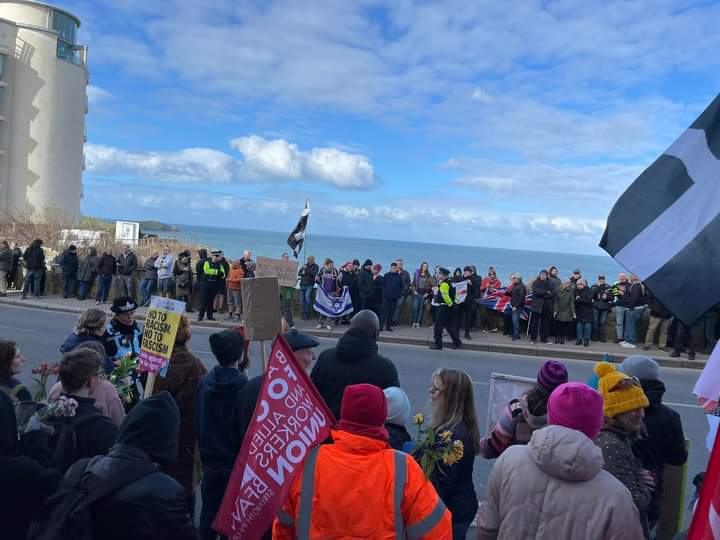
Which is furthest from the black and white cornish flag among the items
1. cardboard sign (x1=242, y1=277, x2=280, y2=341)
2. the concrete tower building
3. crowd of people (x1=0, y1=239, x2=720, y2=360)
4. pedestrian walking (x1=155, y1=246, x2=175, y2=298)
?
the concrete tower building

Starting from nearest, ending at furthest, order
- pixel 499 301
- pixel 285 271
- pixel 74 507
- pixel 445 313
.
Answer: pixel 74 507
pixel 285 271
pixel 445 313
pixel 499 301

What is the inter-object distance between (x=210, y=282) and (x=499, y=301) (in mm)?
7749

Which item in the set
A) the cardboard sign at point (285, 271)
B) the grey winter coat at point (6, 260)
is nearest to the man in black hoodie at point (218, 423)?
the cardboard sign at point (285, 271)

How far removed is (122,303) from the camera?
5719 millimetres

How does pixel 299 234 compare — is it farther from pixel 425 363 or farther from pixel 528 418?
pixel 528 418

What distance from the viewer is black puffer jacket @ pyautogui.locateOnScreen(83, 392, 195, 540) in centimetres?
244

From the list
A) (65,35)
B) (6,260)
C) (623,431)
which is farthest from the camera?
(65,35)

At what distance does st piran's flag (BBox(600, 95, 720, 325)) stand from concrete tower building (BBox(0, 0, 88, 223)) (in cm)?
4912

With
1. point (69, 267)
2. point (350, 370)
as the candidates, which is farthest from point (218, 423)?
point (69, 267)

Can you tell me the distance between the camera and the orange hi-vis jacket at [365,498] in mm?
2482

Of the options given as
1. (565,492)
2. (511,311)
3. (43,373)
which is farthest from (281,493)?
(511,311)

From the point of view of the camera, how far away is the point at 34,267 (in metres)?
20.3

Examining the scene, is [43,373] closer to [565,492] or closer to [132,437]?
[132,437]

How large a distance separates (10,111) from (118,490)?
53.9 meters
